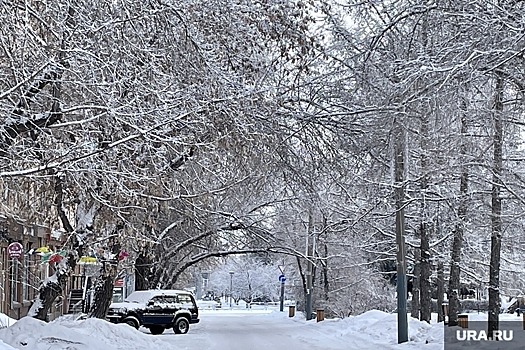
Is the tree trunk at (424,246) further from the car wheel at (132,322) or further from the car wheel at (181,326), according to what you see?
the car wheel at (132,322)

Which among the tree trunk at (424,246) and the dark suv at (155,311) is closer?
the tree trunk at (424,246)

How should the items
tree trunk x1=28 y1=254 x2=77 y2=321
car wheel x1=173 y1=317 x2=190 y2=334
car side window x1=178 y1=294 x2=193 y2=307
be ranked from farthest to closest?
car side window x1=178 y1=294 x2=193 y2=307 → car wheel x1=173 y1=317 x2=190 y2=334 → tree trunk x1=28 y1=254 x2=77 y2=321

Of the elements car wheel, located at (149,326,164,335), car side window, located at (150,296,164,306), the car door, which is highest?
car side window, located at (150,296,164,306)

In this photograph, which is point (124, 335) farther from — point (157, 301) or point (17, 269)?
point (17, 269)

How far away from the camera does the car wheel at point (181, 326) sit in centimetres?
3472

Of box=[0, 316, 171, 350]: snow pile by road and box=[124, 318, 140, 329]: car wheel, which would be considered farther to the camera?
box=[124, 318, 140, 329]: car wheel

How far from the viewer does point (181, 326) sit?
115 ft

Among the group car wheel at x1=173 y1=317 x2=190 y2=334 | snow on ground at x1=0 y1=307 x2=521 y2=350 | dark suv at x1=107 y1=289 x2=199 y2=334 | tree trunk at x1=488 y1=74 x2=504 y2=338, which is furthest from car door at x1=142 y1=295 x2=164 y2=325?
tree trunk at x1=488 y1=74 x2=504 y2=338

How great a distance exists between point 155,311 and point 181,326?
1.33m

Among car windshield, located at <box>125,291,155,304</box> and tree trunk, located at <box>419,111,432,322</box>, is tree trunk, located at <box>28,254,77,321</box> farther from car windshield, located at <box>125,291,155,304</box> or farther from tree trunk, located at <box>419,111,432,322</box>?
car windshield, located at <box>125,291,155,304</box>

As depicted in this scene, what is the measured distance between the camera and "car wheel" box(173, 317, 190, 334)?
34.7 metres

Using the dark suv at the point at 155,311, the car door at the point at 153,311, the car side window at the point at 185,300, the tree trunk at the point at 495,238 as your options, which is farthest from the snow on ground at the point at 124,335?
the car side window at the point at 185,300

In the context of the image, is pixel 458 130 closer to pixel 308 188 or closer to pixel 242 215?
pixel 308 188

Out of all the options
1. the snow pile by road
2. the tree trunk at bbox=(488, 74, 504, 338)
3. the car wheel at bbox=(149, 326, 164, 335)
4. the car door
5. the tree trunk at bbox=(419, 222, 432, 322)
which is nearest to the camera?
the snow pile by road
